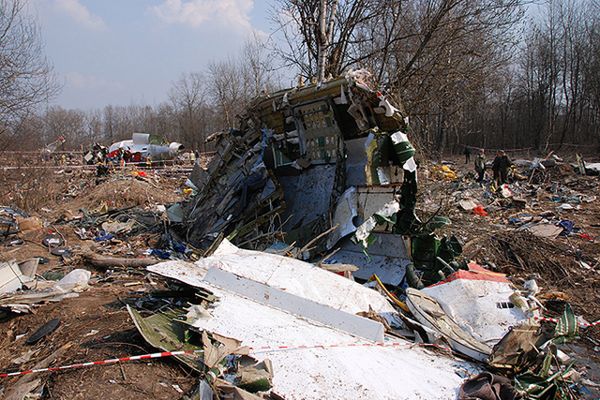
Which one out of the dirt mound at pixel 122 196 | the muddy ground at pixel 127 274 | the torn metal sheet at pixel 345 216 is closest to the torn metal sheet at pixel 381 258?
the torn metal sheet at pixel 345 216

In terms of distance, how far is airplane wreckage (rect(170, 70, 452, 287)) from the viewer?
21.2ft

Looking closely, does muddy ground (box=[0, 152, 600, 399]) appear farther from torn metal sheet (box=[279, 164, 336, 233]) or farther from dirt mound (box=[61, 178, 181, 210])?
torn metal sheet (box=[279, 164, 336, 233])

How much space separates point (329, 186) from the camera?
24.6 ft

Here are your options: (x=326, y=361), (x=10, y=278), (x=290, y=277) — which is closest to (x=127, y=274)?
(x=10, y=278)

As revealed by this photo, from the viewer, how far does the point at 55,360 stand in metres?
A: 3.35

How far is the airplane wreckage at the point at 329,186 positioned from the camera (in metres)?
6.47

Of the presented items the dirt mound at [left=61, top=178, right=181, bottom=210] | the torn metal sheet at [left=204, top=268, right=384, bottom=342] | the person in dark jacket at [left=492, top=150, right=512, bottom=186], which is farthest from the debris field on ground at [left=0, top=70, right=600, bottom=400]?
the person in dark jacket at [left=492, top=150, right=512, bottom=186]

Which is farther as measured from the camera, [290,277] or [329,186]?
[329,186]

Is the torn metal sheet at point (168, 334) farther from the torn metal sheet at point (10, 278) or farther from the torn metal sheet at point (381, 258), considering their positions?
the torn metal sheet at point (381, 258)

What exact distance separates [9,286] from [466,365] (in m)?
5.24

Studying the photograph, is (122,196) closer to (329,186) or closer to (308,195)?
(308,195)

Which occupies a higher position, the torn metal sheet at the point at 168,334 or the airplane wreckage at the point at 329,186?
the airplane wreckage at the point at 329,186

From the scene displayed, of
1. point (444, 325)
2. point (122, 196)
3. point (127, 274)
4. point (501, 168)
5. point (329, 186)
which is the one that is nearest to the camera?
point (444, 325)

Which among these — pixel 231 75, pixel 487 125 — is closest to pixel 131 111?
pixel 231 75
